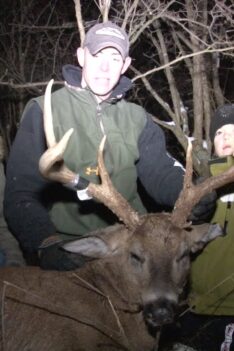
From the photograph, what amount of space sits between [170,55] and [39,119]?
667cm

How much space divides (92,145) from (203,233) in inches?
45.0

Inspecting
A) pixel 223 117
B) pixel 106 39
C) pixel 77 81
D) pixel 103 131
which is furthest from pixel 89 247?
pixel 223 117

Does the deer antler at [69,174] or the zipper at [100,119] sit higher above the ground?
the zipper at [100,119]

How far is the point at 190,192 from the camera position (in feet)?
14.0

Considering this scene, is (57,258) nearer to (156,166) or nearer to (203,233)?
(203,233)

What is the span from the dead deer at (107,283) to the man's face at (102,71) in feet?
2.84

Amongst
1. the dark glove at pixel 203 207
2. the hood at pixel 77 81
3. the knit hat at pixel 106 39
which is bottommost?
the dark glove at pixel 203 207

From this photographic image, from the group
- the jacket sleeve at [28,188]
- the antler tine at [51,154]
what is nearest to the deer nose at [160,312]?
the jacket sleeve at [28,188]

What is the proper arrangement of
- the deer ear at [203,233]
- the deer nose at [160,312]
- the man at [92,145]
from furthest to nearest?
Result: the man at [92,145] < the deer ear at [203,233] < the deer nose at [160,312]

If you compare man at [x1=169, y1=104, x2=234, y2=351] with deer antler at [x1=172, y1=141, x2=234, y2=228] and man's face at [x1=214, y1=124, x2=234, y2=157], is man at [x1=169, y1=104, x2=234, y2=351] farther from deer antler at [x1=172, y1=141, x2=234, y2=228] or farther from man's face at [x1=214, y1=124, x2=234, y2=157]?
deer antler at [x1=172, y1=141, x2=234, y2=228]

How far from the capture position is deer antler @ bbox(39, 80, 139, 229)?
3.97 m

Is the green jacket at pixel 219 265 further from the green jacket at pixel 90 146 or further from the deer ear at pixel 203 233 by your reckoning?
the green jacket at pixel 90 146

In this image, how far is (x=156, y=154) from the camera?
5.12m

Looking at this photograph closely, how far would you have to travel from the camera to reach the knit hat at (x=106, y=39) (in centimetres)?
488
